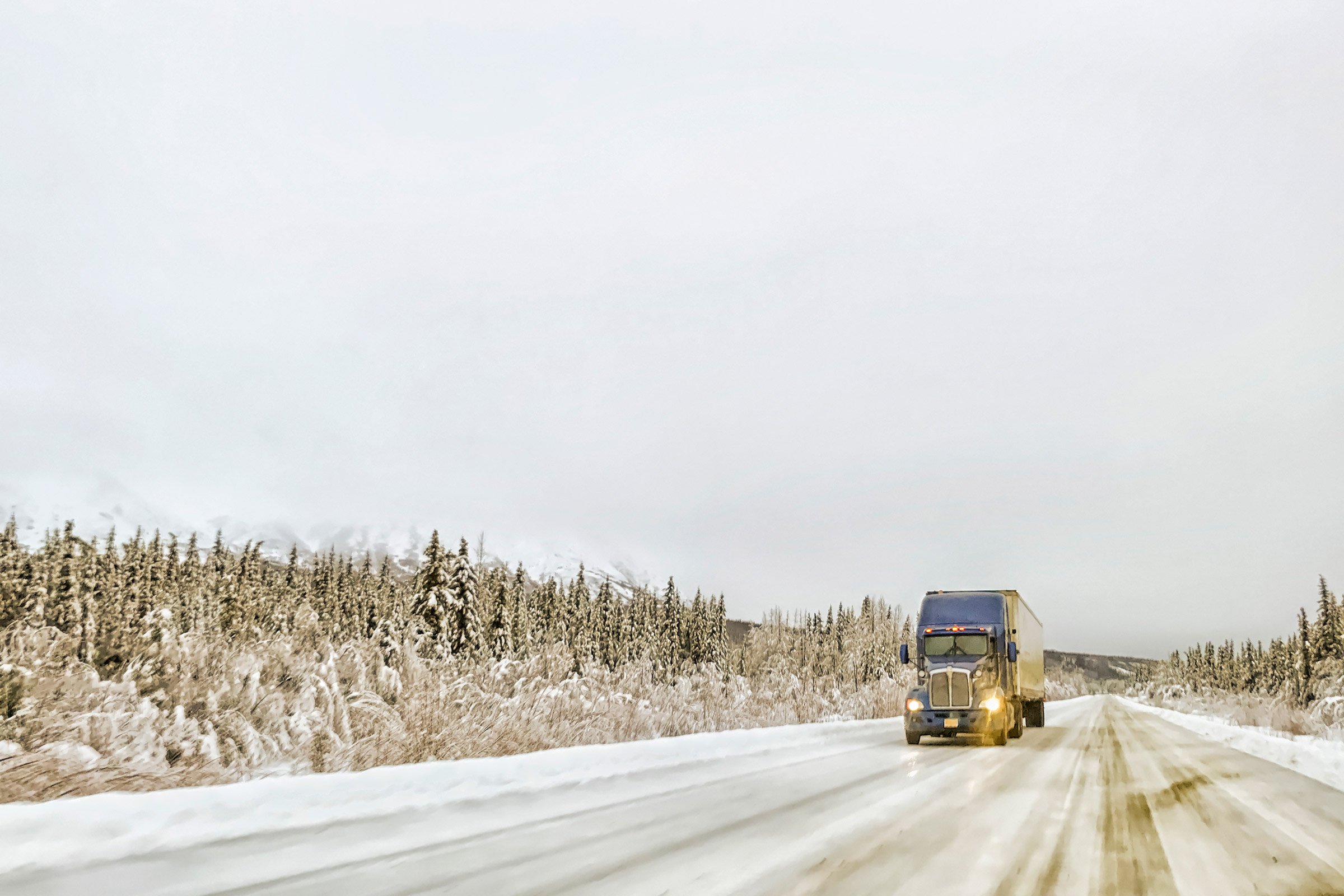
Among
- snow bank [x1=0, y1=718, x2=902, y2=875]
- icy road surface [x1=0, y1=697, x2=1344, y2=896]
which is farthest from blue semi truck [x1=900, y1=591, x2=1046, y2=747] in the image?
snow bank [x1=0, y1=718, x2=902, y2=875]

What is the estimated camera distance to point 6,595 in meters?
8.98

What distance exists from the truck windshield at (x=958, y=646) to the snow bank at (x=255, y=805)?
14.9 metres

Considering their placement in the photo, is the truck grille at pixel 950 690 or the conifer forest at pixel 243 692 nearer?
the conifer forest at pixel 243 692

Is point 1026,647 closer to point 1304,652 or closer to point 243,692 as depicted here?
point 243,692

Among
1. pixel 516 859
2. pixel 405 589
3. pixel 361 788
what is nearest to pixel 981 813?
pixel 516 859

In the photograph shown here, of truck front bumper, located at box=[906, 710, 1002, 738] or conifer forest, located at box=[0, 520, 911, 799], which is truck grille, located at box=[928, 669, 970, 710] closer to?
truck front bumper, located at box=[906, 710, 1002, 738]

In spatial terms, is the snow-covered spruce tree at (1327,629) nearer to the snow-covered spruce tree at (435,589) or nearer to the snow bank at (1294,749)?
the snow bank at (1294,749)

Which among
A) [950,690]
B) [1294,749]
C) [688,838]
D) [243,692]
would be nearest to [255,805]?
[688,838]

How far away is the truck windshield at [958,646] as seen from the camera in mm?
23672

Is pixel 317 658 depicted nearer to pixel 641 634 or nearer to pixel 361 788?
pixel 361 788

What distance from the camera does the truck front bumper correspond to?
21.9 meters

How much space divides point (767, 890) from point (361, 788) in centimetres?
361

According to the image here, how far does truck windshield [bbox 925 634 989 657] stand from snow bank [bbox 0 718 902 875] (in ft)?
48.8

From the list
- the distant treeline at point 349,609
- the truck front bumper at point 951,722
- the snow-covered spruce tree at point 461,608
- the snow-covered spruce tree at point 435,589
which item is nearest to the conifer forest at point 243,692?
the distant treeline at point 349,609
